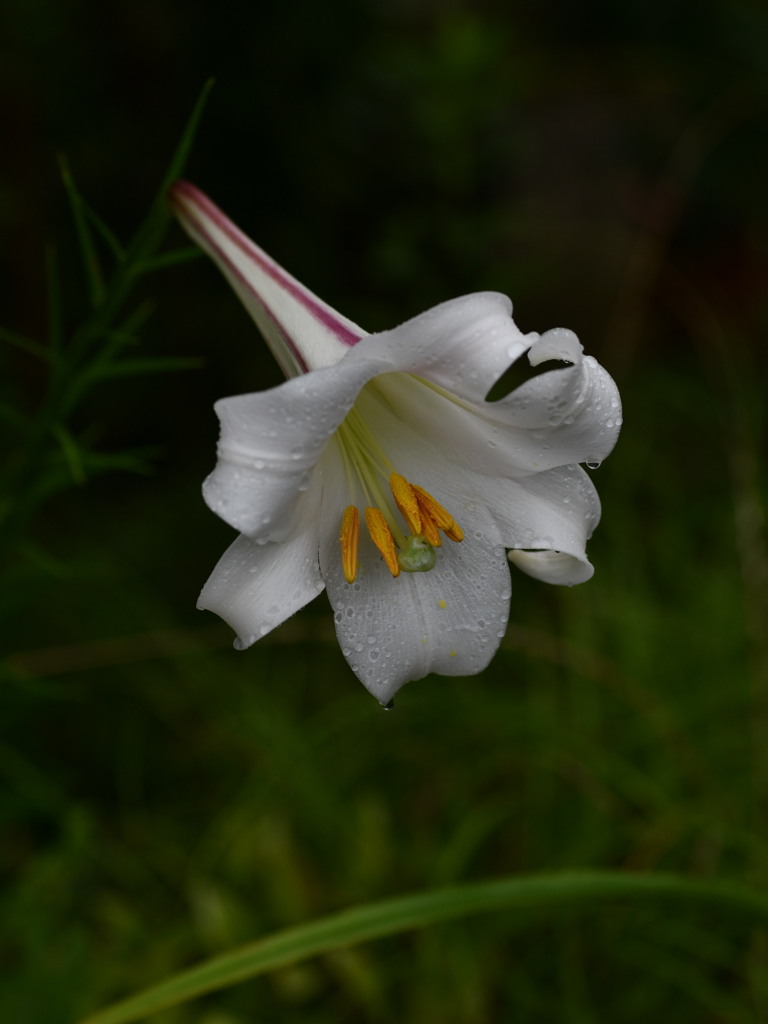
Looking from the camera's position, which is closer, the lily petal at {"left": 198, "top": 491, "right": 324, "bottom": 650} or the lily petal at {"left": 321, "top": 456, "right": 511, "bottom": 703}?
the lily petal at {"left": 198, "top": 491, "right": 324, "bottom": 650}

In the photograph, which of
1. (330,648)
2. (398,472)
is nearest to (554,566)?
(398,472)

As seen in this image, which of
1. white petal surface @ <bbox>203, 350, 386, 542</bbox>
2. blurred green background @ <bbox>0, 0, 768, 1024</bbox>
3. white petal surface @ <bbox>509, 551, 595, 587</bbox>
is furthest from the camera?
blurred green background @ <bbox>0, 0, 768, 1024</bbox>

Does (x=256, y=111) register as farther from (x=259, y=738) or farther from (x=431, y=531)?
(x=431, y=531)

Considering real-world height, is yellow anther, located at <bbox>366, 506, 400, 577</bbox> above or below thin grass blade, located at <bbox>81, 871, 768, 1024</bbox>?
above

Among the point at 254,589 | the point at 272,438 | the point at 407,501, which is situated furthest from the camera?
the point at 407,501

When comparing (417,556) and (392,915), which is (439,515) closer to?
(417,556)

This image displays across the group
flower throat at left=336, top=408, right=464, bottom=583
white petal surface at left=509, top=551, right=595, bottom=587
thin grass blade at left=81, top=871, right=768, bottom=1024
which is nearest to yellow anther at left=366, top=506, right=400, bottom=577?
flower throat at left=336, top=408, right=464, bottom=583

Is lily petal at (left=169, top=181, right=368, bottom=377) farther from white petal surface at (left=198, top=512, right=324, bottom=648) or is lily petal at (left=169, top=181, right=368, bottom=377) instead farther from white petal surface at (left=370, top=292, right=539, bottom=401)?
white petal surface at (left=198, top=512, right=324, bottom=648)
